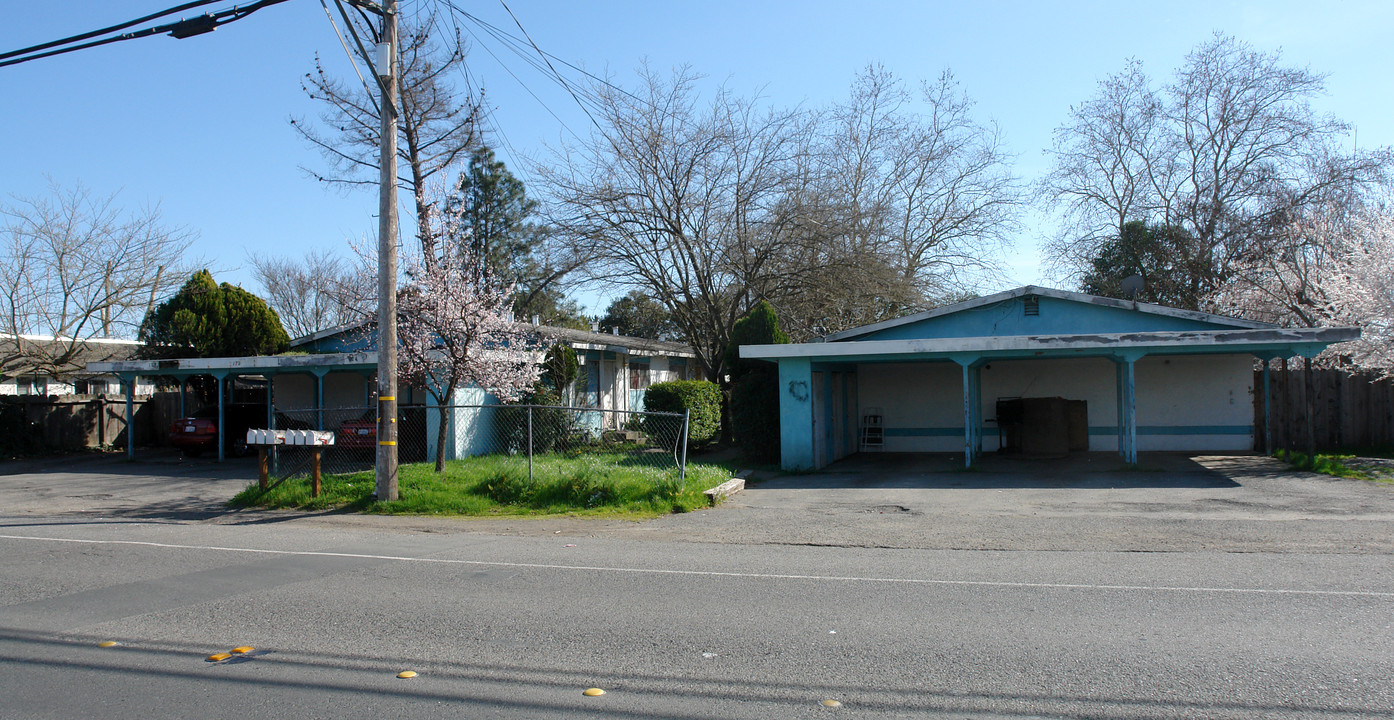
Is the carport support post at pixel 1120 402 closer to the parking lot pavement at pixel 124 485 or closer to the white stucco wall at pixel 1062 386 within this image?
the white stucco wall at pixel 1062 386

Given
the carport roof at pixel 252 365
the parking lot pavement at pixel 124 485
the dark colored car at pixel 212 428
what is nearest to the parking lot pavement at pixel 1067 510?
the parking lot pavement at pixel 124 485

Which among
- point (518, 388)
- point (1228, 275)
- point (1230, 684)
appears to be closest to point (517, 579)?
point (1230, 684)

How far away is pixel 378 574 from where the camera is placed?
26.5 ft

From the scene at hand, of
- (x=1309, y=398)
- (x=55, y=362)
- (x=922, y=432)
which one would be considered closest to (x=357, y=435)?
(x=922, y=432)

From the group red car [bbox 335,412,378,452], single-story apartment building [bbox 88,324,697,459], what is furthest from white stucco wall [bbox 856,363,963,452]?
red car [bbox 335,412,378,452]

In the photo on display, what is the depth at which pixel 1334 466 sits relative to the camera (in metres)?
15.5

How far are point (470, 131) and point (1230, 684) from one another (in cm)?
2607

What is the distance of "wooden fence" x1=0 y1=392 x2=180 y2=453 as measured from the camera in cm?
2438

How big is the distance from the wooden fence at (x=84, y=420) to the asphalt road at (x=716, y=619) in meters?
16.4

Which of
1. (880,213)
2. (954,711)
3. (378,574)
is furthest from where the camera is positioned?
(880,213)

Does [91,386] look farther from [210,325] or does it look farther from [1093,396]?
[1093,396]

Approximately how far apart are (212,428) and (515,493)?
13698 mm

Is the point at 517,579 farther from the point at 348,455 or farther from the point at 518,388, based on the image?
the point at 348,455

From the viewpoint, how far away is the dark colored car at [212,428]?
22.6m
